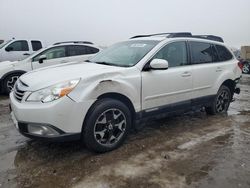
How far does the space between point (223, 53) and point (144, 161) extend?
133 inches

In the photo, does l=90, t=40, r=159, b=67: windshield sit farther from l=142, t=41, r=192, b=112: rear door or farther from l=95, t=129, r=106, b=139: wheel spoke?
l=95, t=129, r=106, b=139: wheel spoke

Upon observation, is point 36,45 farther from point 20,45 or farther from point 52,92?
point 52,92

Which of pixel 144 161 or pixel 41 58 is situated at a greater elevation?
pixel 41 58

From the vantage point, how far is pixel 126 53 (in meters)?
4.92

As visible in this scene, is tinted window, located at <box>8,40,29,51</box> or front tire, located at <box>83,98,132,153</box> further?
tinted window, located at <box>8,40,29,51</box>

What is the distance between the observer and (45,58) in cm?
873

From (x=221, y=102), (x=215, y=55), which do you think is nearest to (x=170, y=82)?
(x=215, y=55)

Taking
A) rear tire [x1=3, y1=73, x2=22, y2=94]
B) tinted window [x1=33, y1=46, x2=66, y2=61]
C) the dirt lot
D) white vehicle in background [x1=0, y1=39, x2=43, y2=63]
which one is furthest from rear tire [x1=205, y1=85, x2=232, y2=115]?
white vehicle in background [x1=0, y1=39, x2=43, y2=63]

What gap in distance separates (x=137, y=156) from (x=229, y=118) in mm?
2813

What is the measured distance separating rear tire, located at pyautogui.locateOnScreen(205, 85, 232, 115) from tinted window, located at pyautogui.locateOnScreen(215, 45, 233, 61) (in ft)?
1.97

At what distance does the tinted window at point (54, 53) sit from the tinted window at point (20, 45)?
3.26 meters

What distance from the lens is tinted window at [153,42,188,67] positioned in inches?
190

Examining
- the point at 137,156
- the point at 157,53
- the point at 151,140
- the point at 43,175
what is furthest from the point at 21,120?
the point at 157,53

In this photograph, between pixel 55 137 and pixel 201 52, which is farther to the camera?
pixel 201 52
